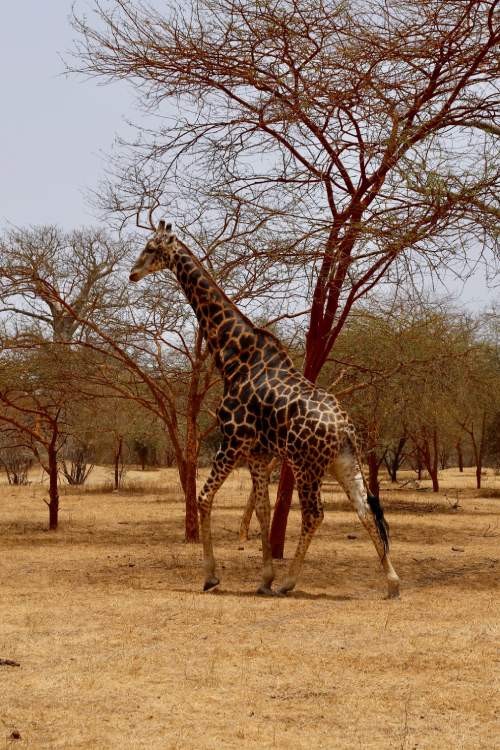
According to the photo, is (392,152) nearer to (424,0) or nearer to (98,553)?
(424,0)

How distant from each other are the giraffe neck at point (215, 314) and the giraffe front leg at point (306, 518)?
149 cm

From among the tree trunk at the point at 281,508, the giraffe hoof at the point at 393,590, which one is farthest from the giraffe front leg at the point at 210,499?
the tree trunk at the point at 281,508

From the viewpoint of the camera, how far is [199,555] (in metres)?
12.8

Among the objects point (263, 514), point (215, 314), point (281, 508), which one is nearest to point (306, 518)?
point (263, 514)

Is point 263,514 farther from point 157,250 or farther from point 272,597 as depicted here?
point 157,250

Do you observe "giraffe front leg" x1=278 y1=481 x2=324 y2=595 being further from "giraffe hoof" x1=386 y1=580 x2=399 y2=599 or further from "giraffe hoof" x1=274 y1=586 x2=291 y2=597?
"giraffe hoof" x1=386 y1=580 x2=399 y2=599

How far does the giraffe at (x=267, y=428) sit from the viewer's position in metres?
8.84

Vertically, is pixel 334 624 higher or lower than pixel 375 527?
lower

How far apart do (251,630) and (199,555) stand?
220 inches

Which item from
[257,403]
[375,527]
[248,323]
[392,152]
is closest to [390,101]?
[392,152]

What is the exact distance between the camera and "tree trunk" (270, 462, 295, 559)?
11.8 m

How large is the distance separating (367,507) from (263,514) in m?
1.08

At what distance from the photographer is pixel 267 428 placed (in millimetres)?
9039

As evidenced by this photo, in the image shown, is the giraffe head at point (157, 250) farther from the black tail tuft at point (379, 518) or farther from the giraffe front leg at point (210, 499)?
the black tail tuft at point (379, 518)
